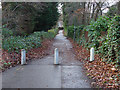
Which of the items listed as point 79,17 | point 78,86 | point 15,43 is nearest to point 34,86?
point 78,86

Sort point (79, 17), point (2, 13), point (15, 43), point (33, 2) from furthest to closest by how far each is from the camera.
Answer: point (79, 17), point (33, 2), point (2, 13), point (15, 43)

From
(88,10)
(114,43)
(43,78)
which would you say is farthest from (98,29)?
(88,10)

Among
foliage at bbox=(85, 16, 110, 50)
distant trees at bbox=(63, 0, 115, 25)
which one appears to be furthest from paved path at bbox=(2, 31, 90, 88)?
distant trees at bbox=(63, 0, 115, 25)

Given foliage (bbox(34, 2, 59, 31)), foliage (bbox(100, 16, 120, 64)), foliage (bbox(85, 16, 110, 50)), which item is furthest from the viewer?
foliage (bbox(34, 2, 59, 31))

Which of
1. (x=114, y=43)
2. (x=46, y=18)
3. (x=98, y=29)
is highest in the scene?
(x=46, y=18)

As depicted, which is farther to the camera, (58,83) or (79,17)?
(79,17)

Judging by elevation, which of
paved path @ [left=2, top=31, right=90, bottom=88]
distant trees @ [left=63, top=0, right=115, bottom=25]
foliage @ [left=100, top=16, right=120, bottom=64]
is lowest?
paved path @ [left=2, top=31, right=90, bottom=88]

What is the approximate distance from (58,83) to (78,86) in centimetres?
70

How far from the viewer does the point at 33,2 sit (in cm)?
1441

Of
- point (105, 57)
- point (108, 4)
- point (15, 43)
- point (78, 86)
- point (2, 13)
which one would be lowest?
point (78, 86)

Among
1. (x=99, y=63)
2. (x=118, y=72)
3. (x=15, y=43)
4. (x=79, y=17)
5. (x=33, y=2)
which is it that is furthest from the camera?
(x=79, y=17)

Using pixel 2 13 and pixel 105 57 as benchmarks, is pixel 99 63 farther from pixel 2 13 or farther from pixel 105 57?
pixel 2 13

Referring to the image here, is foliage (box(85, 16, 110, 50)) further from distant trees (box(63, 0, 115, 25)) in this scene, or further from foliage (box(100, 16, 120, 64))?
distant trees (box(63, 0, 115, 25))

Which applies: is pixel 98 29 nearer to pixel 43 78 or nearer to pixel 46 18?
pixel 43 78
